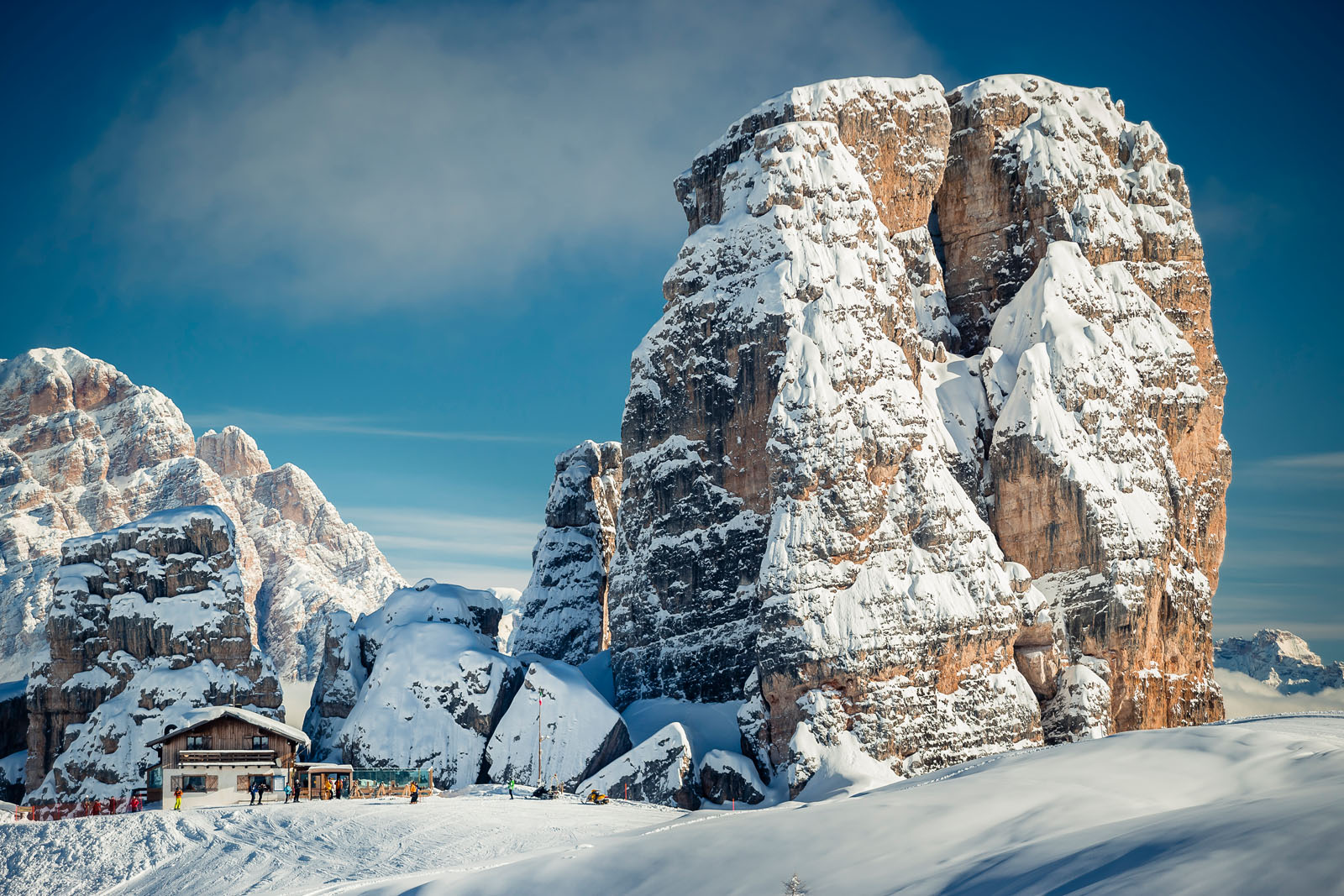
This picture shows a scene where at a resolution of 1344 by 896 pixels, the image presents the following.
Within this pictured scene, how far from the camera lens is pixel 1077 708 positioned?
2980 inches

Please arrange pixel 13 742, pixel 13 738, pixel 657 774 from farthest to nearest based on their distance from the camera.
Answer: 1. pixel 13 738
2. pixel 13 742
3. pixel 657 774

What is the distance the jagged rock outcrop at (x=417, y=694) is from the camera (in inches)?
2945

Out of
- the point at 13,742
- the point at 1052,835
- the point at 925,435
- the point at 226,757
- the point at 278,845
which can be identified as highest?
the point at 925,435

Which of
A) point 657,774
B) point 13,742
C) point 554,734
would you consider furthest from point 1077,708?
point 13,742

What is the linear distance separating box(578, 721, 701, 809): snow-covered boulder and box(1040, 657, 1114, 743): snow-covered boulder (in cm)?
2334

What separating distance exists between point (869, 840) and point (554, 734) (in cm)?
4944

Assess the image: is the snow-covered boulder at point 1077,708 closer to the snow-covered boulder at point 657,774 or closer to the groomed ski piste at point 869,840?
the snow-covered boulder at point 657,774

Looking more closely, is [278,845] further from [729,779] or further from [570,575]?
[570,575]

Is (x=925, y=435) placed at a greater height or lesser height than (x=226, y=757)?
greater

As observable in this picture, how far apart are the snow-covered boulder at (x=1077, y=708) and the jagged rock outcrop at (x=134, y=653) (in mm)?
52701

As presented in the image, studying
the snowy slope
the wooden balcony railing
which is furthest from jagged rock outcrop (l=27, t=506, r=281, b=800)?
the snowy slope

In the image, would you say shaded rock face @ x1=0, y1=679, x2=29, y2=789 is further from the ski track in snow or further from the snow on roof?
the ski track in snow

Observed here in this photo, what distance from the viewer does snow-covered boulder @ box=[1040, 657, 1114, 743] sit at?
74.9 meters

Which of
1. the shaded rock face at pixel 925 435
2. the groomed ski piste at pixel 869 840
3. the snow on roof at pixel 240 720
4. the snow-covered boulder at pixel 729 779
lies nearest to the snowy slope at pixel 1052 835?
the groomed ski piste at pixel 869 840
